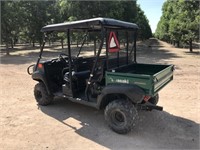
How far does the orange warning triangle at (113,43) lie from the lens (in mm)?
4648

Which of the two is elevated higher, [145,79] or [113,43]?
[113,43]

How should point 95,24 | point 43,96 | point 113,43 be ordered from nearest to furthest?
point 95,24 → point 113,43 → point 43,96

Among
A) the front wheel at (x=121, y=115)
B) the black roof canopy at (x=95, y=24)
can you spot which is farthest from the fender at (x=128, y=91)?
the black roof canopy at (x=95, y=24)

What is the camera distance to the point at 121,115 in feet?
14.5

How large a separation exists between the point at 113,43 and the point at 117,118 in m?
1.47

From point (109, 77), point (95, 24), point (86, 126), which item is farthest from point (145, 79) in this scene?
point (86, 126)

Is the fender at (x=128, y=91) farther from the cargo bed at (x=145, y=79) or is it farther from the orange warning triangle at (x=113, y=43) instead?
the orange warning triangle at (x=113, y=43)

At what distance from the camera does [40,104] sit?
6066 millimetres

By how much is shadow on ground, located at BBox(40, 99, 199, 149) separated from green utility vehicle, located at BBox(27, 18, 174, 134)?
0.26 meters

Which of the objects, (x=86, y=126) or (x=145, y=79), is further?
(x=86, y=126)

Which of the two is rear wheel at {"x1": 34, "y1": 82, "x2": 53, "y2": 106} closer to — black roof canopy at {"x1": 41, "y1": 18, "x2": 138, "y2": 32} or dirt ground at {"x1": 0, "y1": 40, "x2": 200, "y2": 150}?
dirt ground at {"x1": 0, "y1": 40, "x2": 200, "y2": 150}

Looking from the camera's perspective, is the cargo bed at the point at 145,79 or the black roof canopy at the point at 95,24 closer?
the cargo bed at the point at 145,79

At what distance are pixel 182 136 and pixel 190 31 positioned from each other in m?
15.7

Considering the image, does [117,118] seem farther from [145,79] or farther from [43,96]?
[43,96]
